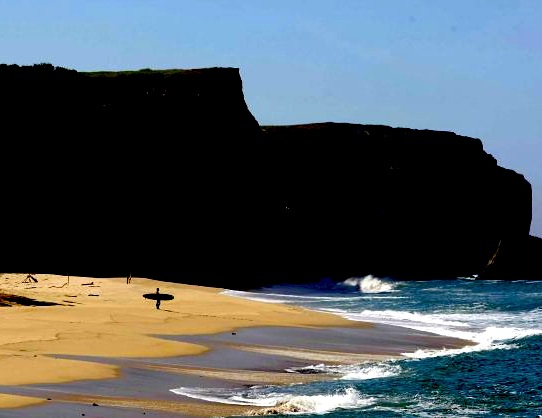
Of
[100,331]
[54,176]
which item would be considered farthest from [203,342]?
[54,176]

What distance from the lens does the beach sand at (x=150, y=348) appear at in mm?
17172

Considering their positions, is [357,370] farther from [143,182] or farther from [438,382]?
[143,182]

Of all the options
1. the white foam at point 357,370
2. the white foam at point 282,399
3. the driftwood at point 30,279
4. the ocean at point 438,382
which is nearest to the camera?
the white foam at point 282,399

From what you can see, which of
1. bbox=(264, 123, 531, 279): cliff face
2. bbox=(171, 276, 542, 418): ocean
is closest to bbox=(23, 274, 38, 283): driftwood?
bbox=(171, 276, 542, 418): ocean

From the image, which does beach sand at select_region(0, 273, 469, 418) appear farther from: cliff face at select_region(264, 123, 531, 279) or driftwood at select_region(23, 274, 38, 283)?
cliff face at select_region(264, 123, 531, 279)

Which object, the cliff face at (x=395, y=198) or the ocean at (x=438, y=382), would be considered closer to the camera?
the ocean at (x=438, y=382)

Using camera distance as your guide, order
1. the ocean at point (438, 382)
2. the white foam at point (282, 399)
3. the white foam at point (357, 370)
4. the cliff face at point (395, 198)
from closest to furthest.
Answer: the white foam at point (282, 399), the ocean at point (438, 382), the white foam at point (357, 370), the cliff face at point (395, 198)

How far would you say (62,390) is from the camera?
57.5 ft

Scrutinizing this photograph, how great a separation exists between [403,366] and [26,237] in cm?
4431

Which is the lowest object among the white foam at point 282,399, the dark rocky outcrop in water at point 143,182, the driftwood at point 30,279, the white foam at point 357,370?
the white foam at point 282,399

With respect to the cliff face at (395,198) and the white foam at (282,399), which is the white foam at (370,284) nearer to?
the cliff face at (395,198)

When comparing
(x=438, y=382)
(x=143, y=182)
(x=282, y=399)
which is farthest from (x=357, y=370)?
(x=143, y=182)

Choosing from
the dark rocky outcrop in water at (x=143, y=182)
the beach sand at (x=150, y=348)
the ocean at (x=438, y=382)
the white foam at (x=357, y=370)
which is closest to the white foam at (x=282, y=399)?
the ocean at (x=438, y=382)

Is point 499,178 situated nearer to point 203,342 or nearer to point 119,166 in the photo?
point 119,166
